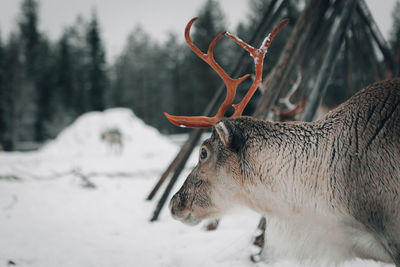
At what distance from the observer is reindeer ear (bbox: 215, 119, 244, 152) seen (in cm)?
172

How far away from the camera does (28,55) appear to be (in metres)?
25.5

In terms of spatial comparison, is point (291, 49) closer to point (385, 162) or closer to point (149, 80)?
point (385, 162)

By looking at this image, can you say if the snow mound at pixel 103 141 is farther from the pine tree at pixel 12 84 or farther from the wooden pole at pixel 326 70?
the wooden pole at pixel 326 70

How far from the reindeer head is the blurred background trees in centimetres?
1463

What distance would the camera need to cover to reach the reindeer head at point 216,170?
184cm

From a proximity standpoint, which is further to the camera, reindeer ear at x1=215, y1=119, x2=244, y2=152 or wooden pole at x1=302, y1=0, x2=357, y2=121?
wooden pole at x1=302, y1=0, x2=357, y2=121

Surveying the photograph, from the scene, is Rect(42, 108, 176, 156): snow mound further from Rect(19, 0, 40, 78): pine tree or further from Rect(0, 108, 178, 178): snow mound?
Rect(19, 0, 40, 78): pine tree

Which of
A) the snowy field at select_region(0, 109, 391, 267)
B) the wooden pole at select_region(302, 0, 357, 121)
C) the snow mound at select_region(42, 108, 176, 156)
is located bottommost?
the snow mound at select_region(42, 108, 176, 156)

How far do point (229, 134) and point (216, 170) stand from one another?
320 millimetres

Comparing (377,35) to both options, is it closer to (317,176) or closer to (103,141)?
(317,176)

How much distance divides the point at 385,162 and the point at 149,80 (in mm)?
33063

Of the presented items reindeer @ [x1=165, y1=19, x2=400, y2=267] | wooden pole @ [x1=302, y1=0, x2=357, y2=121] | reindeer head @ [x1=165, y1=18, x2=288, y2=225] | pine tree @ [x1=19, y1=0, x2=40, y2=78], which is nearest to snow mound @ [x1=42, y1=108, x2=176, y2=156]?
wooden pole @ [x1=302, y1=0, x2=357, y2=121]

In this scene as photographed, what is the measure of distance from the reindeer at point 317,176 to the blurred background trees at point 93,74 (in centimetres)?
1484

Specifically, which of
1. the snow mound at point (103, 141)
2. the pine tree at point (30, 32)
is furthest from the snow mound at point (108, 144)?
the pine tree at point (30, 32)
